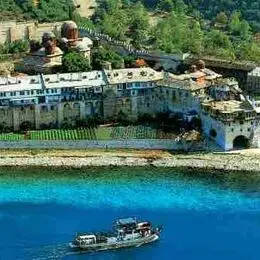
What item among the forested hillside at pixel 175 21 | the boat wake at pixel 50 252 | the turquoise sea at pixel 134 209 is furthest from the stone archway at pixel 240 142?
the boat wake at pixel 50 252

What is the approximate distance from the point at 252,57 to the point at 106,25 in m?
17.2

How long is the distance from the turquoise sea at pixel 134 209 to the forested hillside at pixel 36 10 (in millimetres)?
38060

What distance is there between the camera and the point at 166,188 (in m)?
57.9

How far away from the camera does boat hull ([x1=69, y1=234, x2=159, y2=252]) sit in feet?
161

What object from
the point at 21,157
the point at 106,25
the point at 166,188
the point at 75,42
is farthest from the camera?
the point at 106,25

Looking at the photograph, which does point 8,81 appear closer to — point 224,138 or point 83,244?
point 224,138

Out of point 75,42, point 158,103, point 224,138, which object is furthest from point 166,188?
point 75,42

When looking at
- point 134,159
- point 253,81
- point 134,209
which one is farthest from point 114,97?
point 134,209

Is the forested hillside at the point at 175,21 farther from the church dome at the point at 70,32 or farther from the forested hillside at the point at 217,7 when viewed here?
the church dome at the point at 70,32

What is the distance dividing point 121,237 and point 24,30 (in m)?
43.5

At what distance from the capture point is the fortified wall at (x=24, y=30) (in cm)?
8819

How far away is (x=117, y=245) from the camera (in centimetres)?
5009

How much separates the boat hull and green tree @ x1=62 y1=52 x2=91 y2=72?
24974mm

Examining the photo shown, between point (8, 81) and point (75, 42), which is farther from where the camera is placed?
point (75, 42)
